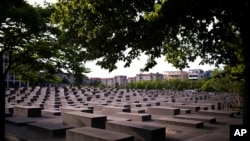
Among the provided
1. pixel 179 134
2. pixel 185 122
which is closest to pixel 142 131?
pixel 179 134

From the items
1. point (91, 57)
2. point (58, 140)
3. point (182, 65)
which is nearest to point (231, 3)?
point (91, 57)

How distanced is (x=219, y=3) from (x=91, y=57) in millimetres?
3753

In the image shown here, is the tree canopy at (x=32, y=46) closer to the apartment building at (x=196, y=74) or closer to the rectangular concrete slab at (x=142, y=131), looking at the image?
the rectangular concrete slab at (x=142, y=131)

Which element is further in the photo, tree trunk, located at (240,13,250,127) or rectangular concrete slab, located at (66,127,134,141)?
rectangular concrete slab, located at (66,127,134,141)

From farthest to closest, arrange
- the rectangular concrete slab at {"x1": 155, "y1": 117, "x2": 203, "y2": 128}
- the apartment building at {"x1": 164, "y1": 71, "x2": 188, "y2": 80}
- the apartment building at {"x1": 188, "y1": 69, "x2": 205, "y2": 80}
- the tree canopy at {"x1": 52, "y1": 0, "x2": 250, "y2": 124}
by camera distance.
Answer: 1. the apartment building at {"x1": 164, "y1": 71, "x2": 188, "y2": 80}
2. the apartment building at {"x1": 188, "y1": 69, "x2": 205, "y2": 80}
3. the rectangular concrete slab at {"x1": 155, "y1": 117, "x2": 203, "y2": 128}
4. the tree canopy at {"x1": 52, "y1": 0, "x2": 250, "y2": 124}

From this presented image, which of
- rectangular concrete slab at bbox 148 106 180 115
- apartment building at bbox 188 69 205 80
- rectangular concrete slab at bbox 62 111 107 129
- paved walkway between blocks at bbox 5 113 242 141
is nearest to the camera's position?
paved walkway between blocks at bbox 5 113 242 141

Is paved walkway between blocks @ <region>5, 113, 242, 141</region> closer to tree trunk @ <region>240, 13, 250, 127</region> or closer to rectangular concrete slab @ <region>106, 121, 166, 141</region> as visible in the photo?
rectangular concrete slab @ <region>106, 121, 166, 141</region>

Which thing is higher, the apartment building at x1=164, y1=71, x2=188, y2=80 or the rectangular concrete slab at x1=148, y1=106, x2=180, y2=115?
the apartment building at x1=164, y1=71, x2=188, y2=80

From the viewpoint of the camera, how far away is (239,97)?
95.5ft

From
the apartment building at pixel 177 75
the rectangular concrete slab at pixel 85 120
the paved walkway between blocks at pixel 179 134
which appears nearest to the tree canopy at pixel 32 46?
the paved walkway between blocks at pixel 179 134

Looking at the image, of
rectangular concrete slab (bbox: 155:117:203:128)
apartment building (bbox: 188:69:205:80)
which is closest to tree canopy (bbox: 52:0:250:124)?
rectangular concrete slab (bbox: 155:117:203:128)

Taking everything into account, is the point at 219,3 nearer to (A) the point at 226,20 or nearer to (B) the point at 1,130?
(A) the point at 226,20

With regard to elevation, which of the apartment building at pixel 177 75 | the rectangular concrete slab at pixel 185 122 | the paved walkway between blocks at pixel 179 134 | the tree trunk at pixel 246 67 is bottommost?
the paved walkway between blocks at pixel 179 134

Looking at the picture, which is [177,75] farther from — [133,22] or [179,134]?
[133,22]
